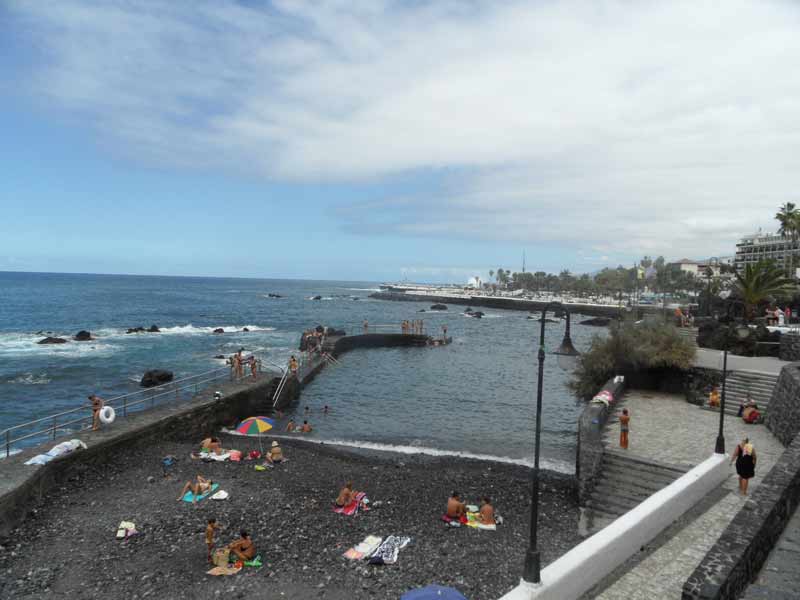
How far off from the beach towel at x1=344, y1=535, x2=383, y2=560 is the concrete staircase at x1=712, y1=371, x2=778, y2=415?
14.0 m

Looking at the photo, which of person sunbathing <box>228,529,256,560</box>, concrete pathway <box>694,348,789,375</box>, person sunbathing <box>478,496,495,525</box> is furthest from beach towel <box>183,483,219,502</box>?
concrete pathway <box>694,348,789,375</box>

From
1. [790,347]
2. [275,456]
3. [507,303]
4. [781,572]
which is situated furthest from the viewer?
[507,303]

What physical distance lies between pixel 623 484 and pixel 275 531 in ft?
28.5

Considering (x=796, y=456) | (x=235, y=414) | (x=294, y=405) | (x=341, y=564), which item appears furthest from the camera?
(x=294, y=405)

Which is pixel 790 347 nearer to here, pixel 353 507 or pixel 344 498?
pixel 353 507

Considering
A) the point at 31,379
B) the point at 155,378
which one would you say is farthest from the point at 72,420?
the point at 31,379

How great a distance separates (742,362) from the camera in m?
23.8

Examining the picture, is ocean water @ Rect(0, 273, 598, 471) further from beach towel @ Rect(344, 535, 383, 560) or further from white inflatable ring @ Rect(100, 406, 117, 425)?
beach towel @ Rect(344, 535, 383, 560)

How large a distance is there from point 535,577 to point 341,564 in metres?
4.70

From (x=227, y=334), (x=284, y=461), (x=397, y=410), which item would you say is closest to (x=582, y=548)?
(x=284, y=461)

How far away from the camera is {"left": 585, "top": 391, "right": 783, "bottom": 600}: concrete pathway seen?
862 centimetres

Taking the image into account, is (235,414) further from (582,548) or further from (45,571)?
(582,548)

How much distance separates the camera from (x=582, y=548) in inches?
338

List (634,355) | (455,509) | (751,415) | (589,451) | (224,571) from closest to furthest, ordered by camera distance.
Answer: (224,571), (455,509), (589,451), (751,415), (634,355)
